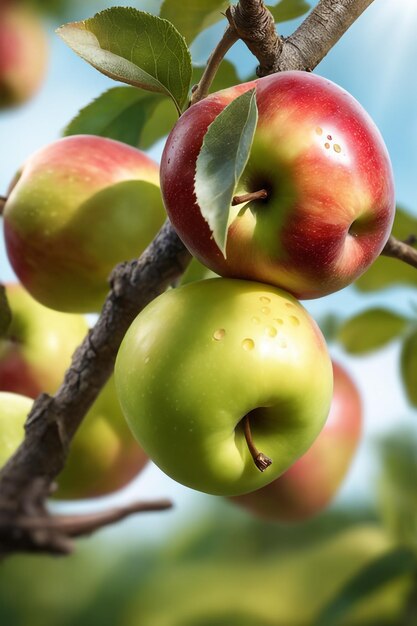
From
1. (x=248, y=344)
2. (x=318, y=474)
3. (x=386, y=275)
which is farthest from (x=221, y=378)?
(x=386, y=275)

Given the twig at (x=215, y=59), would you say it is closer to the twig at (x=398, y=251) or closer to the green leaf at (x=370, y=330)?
the twig at (x=398, y=251)

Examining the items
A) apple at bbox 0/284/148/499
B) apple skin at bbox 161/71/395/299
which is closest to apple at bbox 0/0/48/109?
apple at bbox 0/284/148/499

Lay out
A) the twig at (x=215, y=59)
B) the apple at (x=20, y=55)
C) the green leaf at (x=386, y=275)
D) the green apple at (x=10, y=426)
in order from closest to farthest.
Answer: the twig at (x=215, y=59) < the green apple at (x=10, y=426) < the green leaf at (x=386, y=275) < the apple at (x=20, y=55)

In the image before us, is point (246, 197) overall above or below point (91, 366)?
above

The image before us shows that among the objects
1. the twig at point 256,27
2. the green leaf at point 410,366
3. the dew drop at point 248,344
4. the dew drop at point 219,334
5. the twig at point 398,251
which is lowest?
the green leaf at point 410,366

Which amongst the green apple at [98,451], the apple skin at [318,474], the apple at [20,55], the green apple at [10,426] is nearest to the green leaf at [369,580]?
the apple skin at [318,474]

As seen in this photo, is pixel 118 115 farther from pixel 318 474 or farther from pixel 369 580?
pixel 369 580

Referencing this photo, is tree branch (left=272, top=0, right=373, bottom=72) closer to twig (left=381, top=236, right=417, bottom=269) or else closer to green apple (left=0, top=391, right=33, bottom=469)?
twig (left=381, top=236, right=417, bottom=269)
